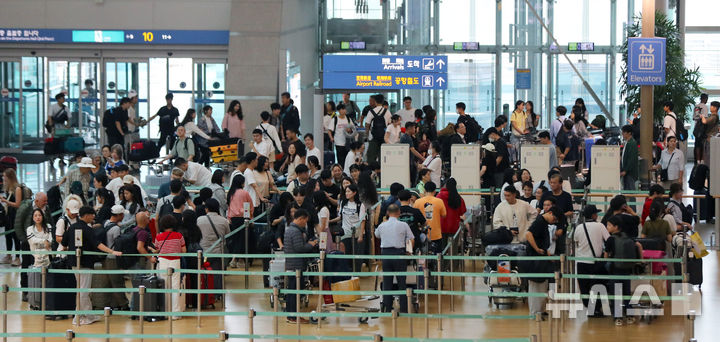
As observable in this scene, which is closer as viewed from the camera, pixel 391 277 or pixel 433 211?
pixel 391 277

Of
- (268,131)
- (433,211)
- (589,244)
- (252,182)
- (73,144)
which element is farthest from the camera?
(73,144)

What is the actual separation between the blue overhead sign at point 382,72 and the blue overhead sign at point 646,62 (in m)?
5.28

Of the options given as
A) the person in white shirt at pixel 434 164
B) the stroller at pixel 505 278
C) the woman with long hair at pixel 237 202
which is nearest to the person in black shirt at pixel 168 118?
the person in white shirt at pixel 434 164

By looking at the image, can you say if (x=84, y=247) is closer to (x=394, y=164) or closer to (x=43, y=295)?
(x=43, y=295)

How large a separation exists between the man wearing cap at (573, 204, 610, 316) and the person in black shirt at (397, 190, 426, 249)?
1834 millimetres

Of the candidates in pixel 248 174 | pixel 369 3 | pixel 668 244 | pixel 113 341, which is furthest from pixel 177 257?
pixel 369 3

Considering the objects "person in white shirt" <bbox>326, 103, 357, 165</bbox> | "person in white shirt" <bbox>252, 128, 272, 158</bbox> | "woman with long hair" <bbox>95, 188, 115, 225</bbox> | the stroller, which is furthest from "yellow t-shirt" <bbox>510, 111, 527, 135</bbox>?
"woman with long hair" <bbox>95, 188, 115, 225</bbox>

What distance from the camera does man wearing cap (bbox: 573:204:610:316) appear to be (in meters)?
12.8

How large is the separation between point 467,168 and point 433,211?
3.90m

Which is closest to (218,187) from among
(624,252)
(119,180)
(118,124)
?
(119,180)

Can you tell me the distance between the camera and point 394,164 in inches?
729

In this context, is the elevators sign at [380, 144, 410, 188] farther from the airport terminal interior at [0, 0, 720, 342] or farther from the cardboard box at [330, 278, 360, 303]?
the cardboard box at [330, 278, 360, 303]

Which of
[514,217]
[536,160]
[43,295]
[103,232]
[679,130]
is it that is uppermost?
[679,130]

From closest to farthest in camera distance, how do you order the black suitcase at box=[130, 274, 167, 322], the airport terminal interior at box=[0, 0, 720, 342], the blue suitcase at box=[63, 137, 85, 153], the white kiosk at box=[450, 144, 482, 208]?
the airport terminal interior at box=[0, 0, 720, 342] → the black suitcase at box=[130, 274, 167, 322] → the white kiosk at box=[450, 144, 482, 208] → the blue suitcase at box=[63, 137, 85, 153]
